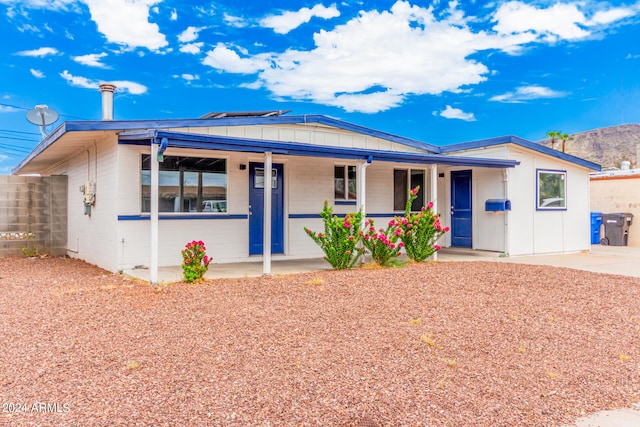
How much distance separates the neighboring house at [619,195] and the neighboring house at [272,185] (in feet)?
11.9

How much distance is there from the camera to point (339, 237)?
845 centimetres

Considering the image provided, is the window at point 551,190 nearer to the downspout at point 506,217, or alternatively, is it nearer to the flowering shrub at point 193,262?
the downspout at point 506,217

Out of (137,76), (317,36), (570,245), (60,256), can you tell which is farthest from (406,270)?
(137,76)

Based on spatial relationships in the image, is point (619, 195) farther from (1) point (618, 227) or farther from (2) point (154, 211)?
(2) point (154, 211)

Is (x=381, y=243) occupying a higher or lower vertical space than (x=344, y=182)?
lower

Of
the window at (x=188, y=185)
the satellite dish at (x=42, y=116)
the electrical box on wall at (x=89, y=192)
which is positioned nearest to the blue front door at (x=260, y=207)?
the window at (x=188, y=185)

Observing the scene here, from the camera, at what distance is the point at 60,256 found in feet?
38.7

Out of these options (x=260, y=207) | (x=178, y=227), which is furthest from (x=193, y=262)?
(x=260, y=207)

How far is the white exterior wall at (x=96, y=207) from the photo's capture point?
8.80 metres

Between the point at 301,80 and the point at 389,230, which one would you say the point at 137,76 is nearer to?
the point at 301,80

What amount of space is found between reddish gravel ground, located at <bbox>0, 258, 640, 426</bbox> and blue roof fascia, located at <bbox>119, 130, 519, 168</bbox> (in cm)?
228

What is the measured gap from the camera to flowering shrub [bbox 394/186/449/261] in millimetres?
9305

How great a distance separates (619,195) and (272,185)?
1235cm

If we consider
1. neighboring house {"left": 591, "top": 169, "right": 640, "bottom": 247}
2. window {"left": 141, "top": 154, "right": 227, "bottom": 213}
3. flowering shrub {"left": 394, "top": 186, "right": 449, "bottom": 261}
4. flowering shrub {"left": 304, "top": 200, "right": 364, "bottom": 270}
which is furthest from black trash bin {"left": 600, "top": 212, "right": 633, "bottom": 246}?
window {"left": 141, "top": 154, "right": 227, "bottom": 213}
